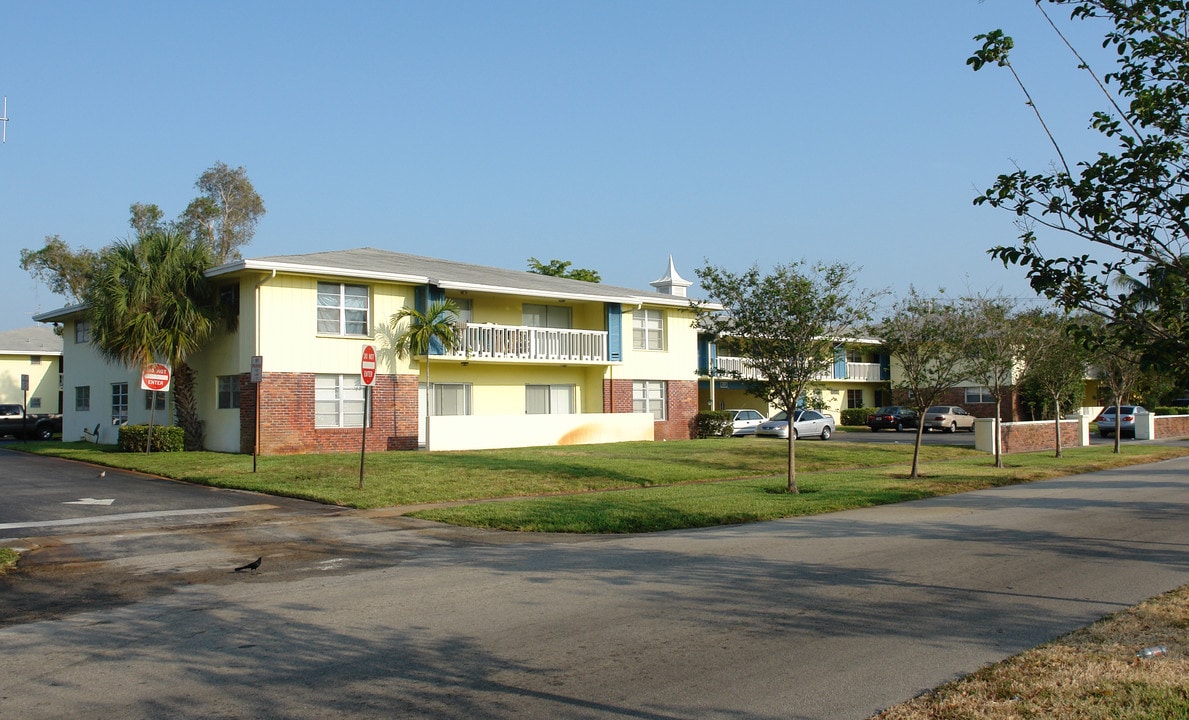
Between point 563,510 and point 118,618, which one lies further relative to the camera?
point 563,510

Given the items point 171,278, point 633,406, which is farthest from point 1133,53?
point 633,406

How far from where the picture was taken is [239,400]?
27.5 m

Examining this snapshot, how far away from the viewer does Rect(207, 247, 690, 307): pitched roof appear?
26906 millimetres

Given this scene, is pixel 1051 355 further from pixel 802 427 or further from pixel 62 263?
pixel 62 263

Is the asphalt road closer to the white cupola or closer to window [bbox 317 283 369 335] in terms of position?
window [bbox 317 283 369 335]

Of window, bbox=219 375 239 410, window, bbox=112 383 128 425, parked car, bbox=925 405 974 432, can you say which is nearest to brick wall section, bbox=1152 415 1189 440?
parked car, bbox=925 405 974 432

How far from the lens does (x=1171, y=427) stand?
1801 inches

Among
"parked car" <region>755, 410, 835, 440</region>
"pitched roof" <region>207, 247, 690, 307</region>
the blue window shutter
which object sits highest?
"pitched roof" <region>207, 247, 690, 307</region>

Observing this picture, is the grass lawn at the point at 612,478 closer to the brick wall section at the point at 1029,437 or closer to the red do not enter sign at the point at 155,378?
the red do not enter sign at the point at 155,378

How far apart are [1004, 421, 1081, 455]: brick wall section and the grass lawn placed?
281 centimetres

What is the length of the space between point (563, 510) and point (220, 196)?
44097 mm

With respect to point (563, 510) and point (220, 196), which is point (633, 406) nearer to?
point (563, 510)

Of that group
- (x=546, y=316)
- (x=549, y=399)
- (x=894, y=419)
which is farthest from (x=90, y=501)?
(x=894, y=419)

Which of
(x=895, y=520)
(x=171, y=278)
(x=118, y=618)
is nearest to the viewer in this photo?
(x=118, y=618)
